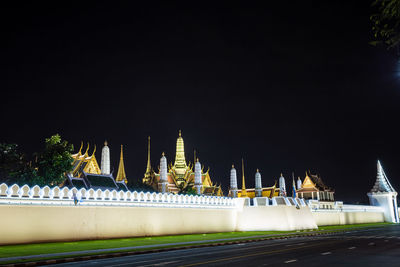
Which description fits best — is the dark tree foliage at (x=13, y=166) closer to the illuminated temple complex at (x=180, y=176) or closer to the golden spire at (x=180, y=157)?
the illuminated temple complex at (x=180, y=176)

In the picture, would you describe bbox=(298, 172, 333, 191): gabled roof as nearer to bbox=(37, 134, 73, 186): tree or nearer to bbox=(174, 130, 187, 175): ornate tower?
bbox=(174, 130, 187, 175): ornate tower

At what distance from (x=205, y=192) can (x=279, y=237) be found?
4895cm

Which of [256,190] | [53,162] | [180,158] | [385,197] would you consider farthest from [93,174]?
[385,197]

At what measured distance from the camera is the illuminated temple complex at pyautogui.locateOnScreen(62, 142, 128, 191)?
36.9 metres

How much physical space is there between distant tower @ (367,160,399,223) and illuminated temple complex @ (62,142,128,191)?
4259 cm

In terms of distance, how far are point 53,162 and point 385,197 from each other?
55756 millimetres

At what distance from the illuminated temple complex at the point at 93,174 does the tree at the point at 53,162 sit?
3113 millimetres

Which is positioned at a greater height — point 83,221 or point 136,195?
point 136,195

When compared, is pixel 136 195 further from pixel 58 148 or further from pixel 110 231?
pixel 58 148

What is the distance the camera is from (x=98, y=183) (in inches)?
1516

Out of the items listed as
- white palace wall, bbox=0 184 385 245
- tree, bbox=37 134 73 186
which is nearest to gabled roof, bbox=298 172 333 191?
white palace wall, bbox=0 184 385 245

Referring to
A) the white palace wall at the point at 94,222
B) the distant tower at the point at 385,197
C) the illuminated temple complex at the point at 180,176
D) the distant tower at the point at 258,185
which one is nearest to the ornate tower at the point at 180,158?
the illuminated temple complex at the point at 180,176

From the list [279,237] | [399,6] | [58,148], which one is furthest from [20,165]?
[399,6]

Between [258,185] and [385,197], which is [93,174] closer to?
[258,185]
